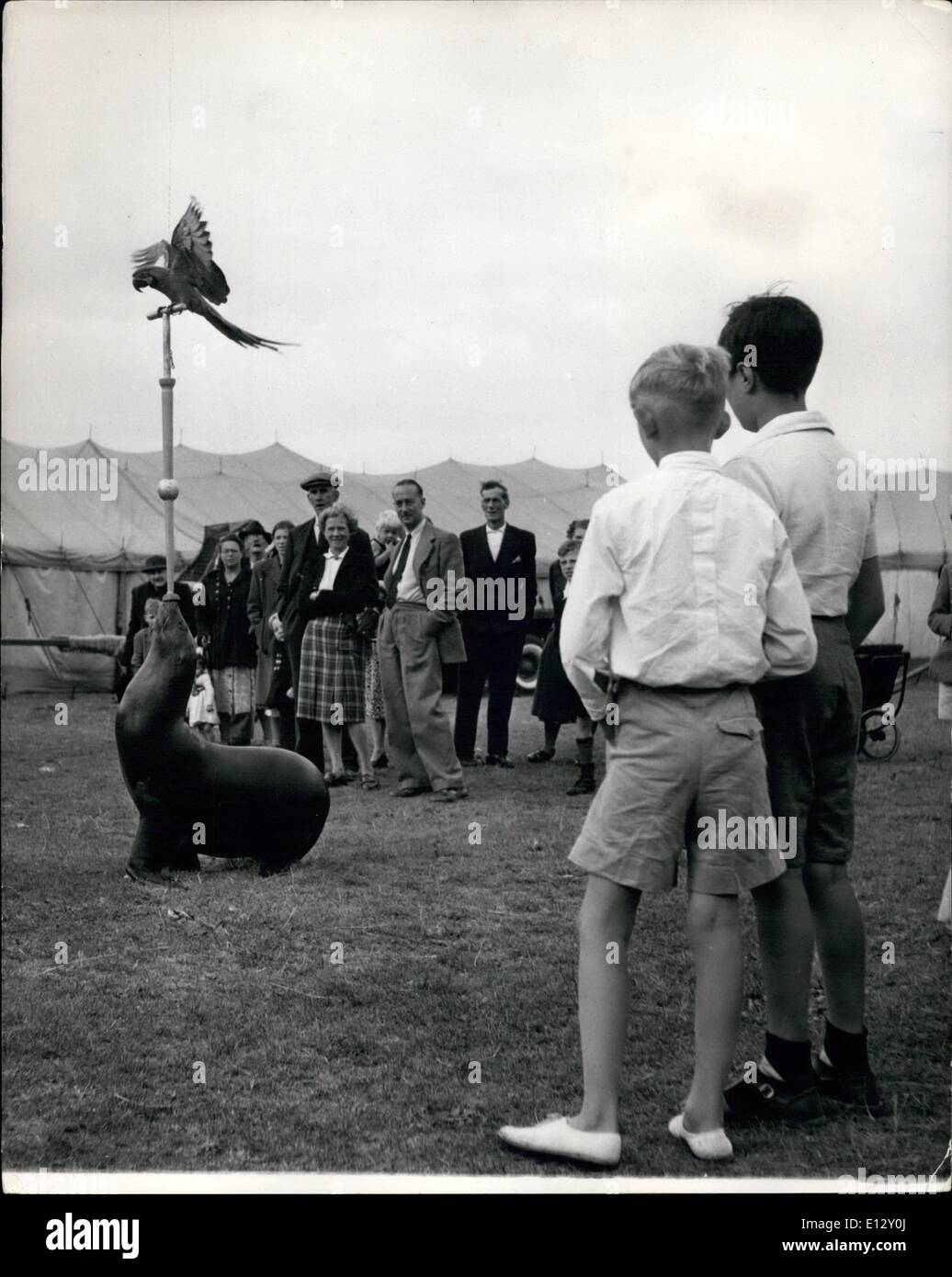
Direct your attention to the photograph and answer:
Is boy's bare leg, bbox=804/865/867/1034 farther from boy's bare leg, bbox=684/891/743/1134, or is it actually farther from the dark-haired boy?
boy's bare leg, bbox=684/891/743/1134

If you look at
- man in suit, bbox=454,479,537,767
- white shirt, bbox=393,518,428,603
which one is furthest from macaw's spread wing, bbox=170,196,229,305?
man in suit, bbox=454,479,537,767

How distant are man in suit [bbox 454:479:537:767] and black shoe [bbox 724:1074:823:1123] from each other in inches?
229

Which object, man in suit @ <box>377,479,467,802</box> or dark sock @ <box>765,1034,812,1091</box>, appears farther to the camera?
man in suit @ <box>377,479,467,802</box>

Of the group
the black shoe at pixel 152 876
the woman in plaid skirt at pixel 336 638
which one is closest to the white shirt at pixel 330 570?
the woman in plaid skirt at pixel 336 638

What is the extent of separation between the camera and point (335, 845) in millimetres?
5785

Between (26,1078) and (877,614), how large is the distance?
231 centimetres

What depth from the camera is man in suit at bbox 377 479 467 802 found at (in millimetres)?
7430

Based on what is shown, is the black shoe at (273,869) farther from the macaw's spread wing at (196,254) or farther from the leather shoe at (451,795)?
the macaw's spread wing at (196,254)

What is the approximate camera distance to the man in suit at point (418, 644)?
7.43 metres

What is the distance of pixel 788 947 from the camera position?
2.91 metres

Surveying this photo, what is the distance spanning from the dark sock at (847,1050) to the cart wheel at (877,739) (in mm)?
6313
